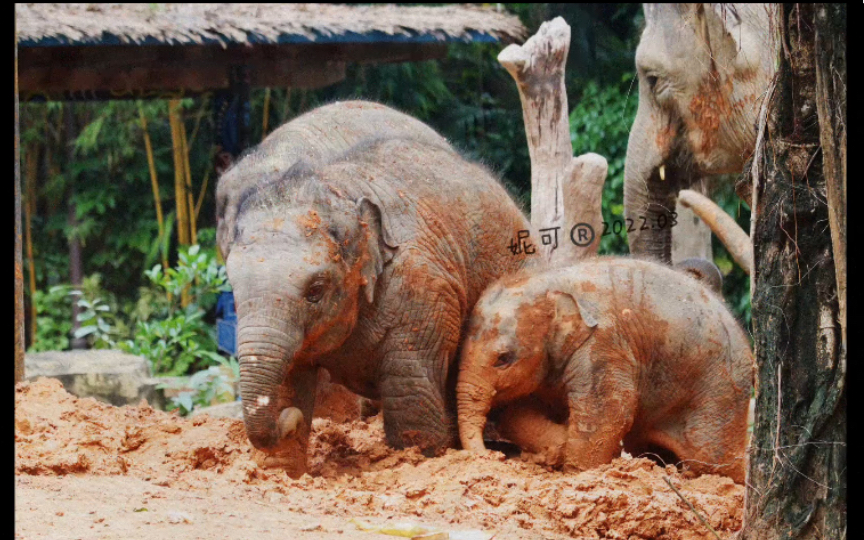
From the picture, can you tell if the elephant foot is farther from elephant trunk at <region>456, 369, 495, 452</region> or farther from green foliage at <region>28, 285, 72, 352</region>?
green foliage at <region>28, 285, 72, 352</region>

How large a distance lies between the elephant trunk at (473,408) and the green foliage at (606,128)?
4739 millimetres

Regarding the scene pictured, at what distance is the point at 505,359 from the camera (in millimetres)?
6188

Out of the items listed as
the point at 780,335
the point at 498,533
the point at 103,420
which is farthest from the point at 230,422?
the point at 780,335

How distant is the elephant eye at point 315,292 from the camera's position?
5.70 meters

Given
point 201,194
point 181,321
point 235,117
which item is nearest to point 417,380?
point 181,321

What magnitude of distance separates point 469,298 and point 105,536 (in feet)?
9.52

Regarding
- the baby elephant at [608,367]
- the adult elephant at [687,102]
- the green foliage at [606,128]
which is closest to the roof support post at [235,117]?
the green foliage at [606,128]

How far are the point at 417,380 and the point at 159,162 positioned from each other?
9353mm

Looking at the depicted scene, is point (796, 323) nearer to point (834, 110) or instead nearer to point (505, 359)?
point (834, 110)

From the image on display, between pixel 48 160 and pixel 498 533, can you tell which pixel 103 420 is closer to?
pixel 498 533

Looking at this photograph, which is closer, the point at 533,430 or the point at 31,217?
the point at 533,430

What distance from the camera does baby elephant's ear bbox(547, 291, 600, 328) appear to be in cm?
623

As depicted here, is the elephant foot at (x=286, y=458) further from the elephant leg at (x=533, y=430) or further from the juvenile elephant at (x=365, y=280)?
the elephant leg at (x=533, y=430)

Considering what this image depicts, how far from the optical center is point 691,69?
791 centimetres
